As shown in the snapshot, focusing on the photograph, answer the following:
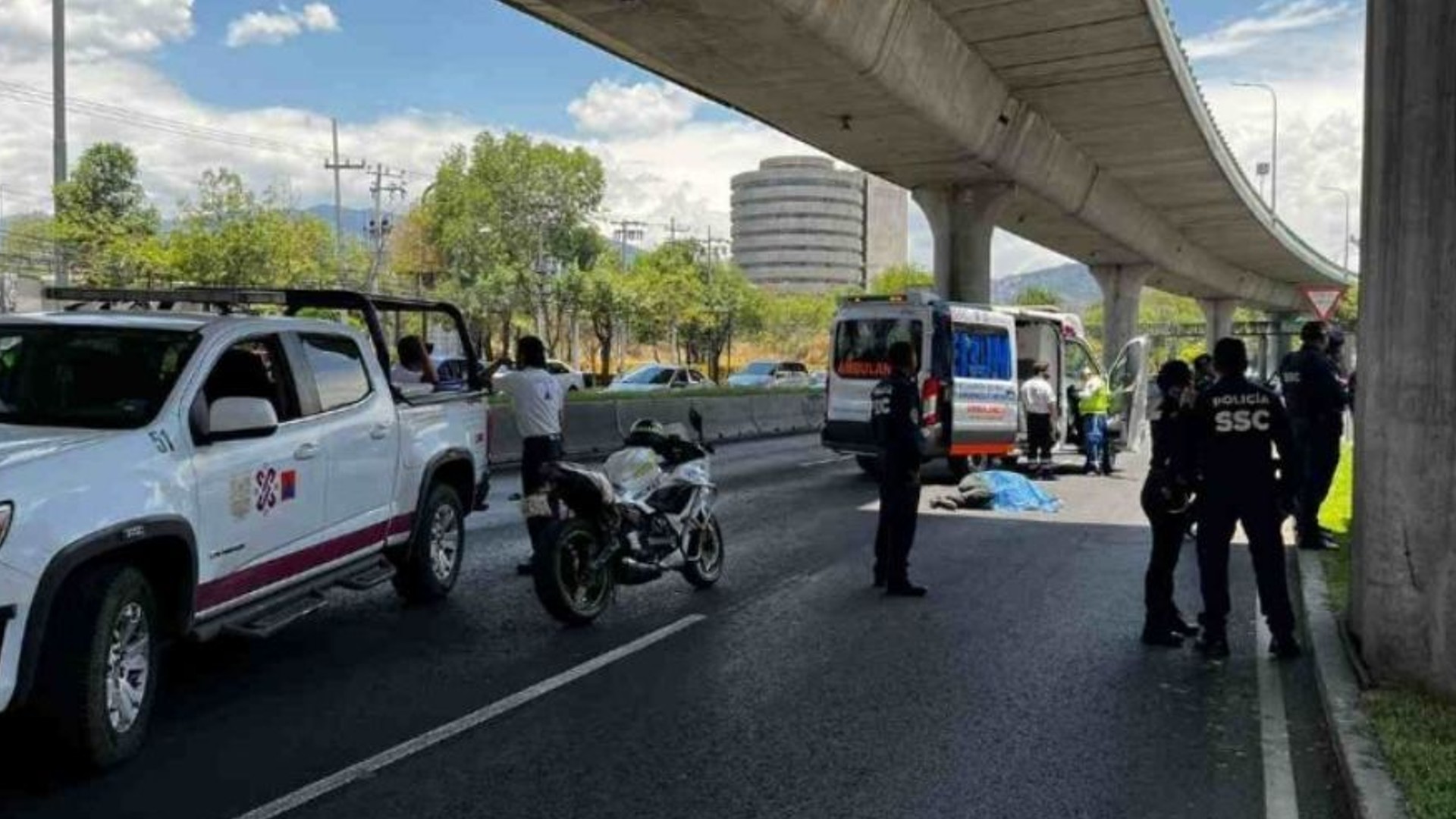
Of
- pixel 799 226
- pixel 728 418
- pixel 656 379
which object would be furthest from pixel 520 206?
pixel 799 226

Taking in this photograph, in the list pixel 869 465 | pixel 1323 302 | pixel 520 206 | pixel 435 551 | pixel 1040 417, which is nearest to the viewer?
pixel 435 551

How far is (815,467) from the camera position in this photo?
18953mm

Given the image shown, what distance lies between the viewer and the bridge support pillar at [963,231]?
24.0 metres

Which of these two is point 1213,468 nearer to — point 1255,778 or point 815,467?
point 1255,778

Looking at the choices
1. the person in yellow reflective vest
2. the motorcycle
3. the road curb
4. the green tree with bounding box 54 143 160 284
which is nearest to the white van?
the person in yellow reflective vest

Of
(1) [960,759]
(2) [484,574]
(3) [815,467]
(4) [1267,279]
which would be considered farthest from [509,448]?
(4) [1267,279]

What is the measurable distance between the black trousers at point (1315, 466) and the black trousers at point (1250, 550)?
13.3ft

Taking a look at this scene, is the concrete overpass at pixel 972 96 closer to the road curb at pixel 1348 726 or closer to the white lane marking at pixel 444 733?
the white lane marking at pixel 444 733

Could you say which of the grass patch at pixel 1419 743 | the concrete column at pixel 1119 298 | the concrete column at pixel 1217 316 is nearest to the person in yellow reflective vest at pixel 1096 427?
the grass patch at pixel 1419 743

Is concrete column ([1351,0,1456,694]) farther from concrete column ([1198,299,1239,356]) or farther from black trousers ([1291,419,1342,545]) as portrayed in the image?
concrete column ([1198,299,1239,356])

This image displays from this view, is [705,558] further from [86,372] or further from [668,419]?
[668,419]

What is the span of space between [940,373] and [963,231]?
8.89m

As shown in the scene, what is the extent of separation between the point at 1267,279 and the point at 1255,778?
183 feet

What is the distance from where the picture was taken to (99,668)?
15.4ft
